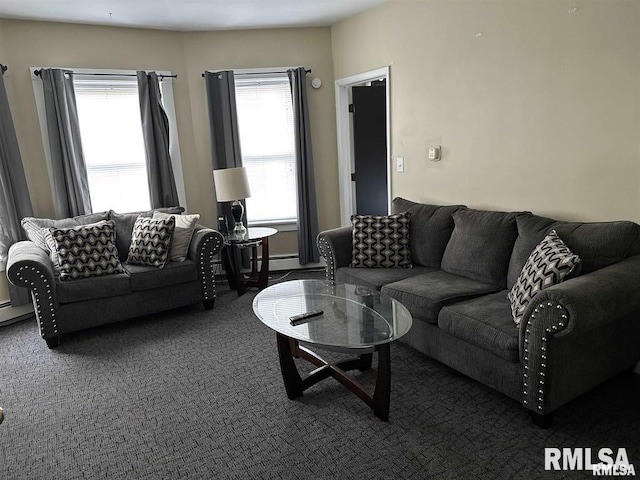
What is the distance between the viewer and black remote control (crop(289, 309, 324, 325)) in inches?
97.7

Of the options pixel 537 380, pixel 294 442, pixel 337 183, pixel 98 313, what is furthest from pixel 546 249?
pixel 98 313

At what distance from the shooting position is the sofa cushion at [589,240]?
2418 mm

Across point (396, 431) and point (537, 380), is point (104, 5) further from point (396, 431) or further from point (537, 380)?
point (537, 380)

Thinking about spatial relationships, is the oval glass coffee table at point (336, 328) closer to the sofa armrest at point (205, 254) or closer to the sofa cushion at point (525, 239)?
the sofa cushion at point (525, 239)

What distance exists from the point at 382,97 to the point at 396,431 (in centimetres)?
375

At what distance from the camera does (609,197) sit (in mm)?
2674

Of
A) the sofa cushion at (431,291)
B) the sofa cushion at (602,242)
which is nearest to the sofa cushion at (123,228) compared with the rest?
the sofa cushion at (431,291)

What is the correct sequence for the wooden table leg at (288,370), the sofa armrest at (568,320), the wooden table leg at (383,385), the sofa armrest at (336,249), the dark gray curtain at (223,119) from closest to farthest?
the sofa armrest at (568,320), the wooden table leg at (383,385), the wooden table leg at (288,370), the sofa armrest at (336,249), the dark gray curtain at (223,119)

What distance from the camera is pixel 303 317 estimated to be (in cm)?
253

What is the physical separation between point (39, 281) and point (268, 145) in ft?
8.63

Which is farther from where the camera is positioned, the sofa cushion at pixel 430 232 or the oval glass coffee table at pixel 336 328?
the sofa cushion at pixel 430 232

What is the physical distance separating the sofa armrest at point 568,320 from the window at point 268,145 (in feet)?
11.0

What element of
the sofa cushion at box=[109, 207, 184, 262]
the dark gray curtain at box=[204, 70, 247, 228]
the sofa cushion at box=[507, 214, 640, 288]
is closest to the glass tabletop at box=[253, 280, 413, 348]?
the sofa cushion at box=[507, 214, 640, 288]

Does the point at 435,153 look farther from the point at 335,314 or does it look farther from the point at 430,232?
the point at 335,314
